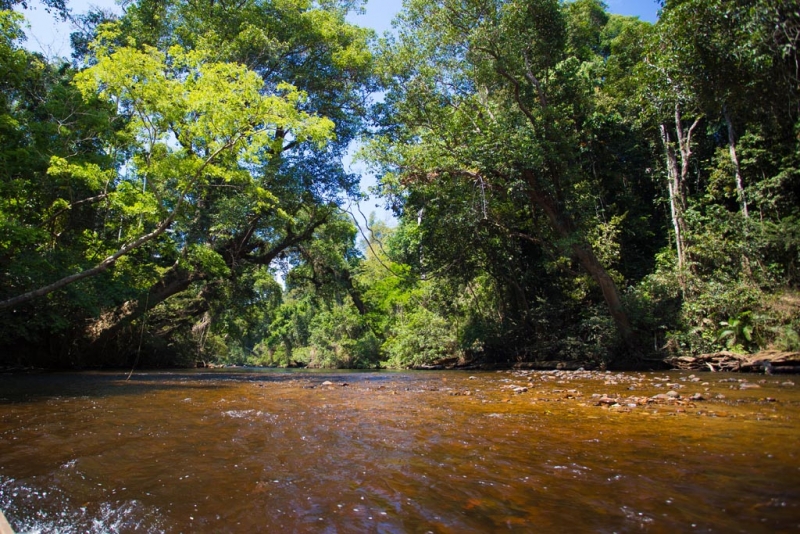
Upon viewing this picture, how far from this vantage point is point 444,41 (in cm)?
1495

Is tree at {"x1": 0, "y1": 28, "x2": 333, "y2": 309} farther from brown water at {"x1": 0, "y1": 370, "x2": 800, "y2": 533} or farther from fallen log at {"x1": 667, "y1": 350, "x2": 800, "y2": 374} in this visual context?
fallen log at {"x1": 667, "y1": 350, "x2": 800, "y2": 374}

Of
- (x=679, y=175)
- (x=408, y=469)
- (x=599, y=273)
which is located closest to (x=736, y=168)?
(x=679, y=175)

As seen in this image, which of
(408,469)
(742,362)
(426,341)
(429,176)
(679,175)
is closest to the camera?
(408,469)

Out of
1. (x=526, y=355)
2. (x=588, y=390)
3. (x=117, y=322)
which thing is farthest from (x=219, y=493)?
(x=117, y=322)

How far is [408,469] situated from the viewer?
2750 mm

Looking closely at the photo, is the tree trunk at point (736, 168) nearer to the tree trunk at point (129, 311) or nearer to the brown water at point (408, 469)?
the brown water at point (408, 469)

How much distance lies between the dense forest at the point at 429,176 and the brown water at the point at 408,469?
21.8 feet

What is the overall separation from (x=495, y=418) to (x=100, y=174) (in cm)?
1048

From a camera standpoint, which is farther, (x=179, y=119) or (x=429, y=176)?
(x=429, y=176)

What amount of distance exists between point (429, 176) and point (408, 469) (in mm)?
12662

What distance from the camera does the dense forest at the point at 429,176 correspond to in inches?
391

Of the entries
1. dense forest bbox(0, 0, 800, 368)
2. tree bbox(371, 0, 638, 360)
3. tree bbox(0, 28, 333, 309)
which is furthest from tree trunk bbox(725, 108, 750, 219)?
tree bbox(0, 28, 333, 309)

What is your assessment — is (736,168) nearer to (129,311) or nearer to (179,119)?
(179,119)

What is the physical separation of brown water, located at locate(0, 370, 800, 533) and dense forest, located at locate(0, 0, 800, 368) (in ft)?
21.8
